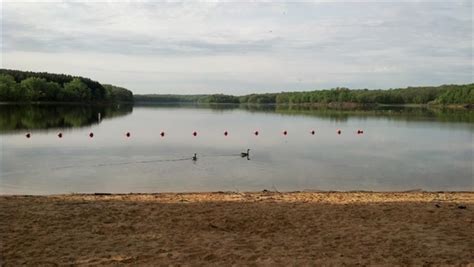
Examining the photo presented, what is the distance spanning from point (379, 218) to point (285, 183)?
23.5 feet

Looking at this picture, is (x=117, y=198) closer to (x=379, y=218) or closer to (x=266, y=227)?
(x=266, y=227)

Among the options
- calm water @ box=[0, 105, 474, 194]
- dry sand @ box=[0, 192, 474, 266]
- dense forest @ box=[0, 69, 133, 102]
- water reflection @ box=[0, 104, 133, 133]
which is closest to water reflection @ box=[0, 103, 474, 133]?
water reflection @ box=[0, 104, 133, 133]

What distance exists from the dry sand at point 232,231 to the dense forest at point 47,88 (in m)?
89.8

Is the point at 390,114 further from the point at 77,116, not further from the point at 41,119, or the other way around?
the point at 41,119

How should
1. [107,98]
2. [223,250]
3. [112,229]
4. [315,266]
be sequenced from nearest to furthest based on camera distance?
[315,266] → [223,250] → [112,229] → [107,98]

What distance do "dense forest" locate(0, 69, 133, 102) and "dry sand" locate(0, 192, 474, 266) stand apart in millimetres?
89848

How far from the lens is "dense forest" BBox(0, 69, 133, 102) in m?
92.9

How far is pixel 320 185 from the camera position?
1661cm

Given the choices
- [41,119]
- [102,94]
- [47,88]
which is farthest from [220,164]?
[102,94]

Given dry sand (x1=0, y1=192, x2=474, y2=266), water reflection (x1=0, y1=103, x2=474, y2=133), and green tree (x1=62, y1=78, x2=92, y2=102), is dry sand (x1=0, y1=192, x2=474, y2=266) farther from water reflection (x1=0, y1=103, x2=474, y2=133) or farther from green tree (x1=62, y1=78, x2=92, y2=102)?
green tree (x1=62, y1=78, x2=92, y2=102)

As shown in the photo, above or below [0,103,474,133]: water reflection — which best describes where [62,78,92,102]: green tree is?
above

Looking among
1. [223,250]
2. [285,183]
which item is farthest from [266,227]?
[285,183]

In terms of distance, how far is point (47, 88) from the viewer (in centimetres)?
10631

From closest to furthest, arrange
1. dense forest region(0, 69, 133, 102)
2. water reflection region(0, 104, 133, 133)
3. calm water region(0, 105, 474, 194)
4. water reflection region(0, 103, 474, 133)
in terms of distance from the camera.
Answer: calm water region(0, 105, 474, 194) < water reflection region(0, 104, 133, 133) < water reflection region(0, 103, 474, 133) < dense forest region(0, 69, 133, 102)
